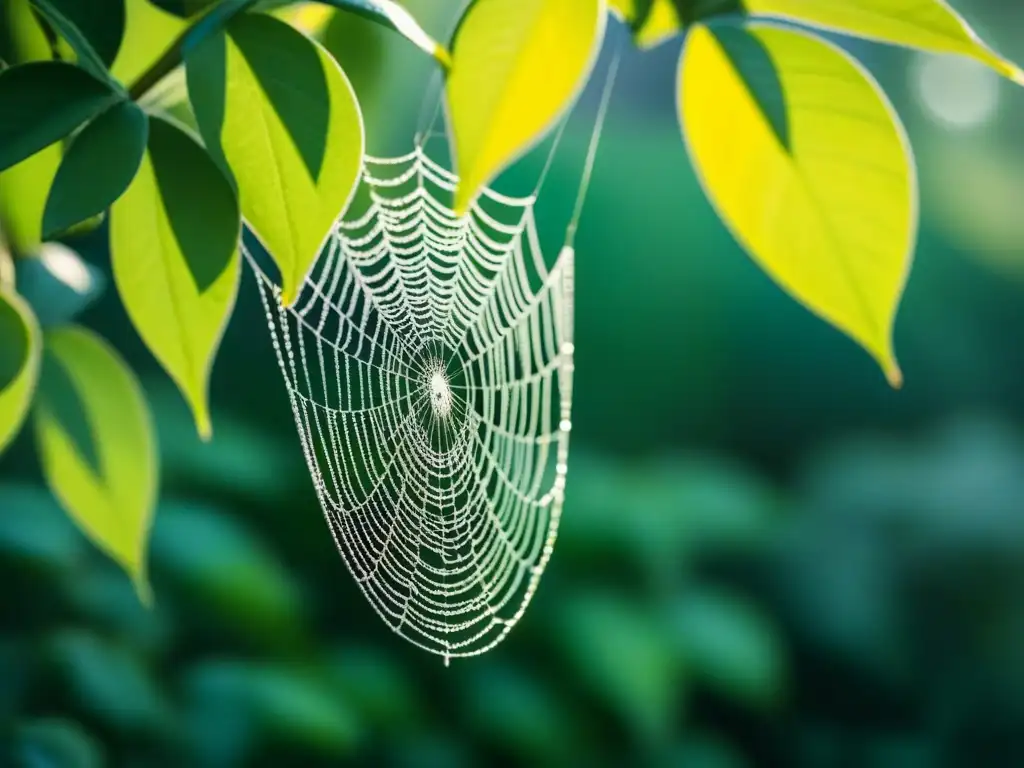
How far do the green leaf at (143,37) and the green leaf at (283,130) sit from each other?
0.11 meters

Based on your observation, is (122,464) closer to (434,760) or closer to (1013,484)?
(434,760)

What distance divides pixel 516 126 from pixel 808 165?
0.16 ft

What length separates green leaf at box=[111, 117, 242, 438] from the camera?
0.22 meters

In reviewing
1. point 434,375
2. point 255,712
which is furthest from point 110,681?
point 434,375

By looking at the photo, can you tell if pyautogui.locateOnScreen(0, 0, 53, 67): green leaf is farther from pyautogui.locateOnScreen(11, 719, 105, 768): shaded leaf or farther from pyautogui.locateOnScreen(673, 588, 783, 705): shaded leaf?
pyautogui.locateOnScreen(673, 588, 783, 705): shaded leaf

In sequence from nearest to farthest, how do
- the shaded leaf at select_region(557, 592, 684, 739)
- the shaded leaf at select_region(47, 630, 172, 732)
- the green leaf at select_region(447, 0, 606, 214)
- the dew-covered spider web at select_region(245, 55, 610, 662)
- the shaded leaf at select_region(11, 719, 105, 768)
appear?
the green leaf at select_region(447, 0, 606, 214) → the dew-covered spider web at select_region(245, 55, 610, 662) → the shaded leaf at select_region(11, 719, 105, 768) → the shaded leaf at select_region(47, 630, 172, 732) → the shaded leaf at select_region(557, 592, 684, 739)

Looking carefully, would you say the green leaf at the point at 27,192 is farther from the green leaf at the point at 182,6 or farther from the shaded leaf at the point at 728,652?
the shaded leaf at the point at 728,652

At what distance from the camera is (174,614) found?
1229mm

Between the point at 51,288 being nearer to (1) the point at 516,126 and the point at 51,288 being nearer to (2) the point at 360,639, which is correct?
(1) the point at 516,126

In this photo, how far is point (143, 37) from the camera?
11.9 inches

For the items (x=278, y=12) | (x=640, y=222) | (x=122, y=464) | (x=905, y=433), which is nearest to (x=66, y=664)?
(x=122, y=464)

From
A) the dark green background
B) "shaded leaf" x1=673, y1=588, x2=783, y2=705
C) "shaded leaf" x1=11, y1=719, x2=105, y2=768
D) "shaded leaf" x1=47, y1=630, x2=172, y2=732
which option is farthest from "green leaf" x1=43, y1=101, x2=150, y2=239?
"shaded leaf" x1=673, y1=588, x2=783, y2=705

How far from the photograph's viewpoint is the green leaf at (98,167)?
19 cm

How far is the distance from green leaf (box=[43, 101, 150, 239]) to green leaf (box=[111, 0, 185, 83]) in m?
0.10
